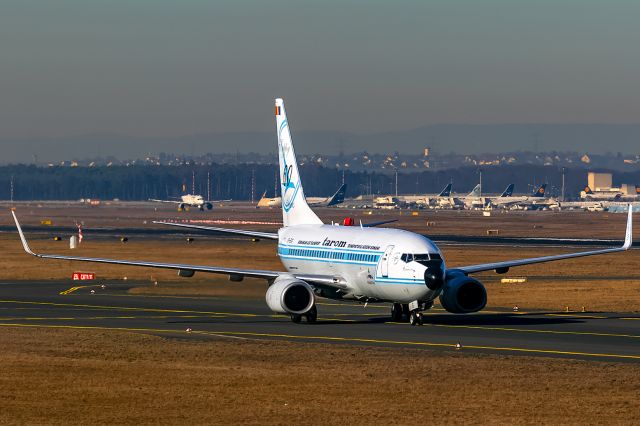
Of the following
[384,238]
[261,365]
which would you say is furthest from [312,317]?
[261,365]

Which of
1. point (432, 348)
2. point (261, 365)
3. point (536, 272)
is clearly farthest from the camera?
point (536, 272)

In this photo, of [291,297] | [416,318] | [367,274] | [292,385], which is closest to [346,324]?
[367,274]

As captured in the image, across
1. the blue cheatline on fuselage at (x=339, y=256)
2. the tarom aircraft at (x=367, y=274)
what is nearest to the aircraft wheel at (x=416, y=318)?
the tarom aircraft at (x=367, y=274)

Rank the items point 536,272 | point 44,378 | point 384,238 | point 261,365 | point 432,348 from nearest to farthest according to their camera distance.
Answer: point 44,378, point 261,365, point 432,348, point 384,238, point 536,272

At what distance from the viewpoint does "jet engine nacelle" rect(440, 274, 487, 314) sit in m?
56.8

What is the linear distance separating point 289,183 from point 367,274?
13.1m

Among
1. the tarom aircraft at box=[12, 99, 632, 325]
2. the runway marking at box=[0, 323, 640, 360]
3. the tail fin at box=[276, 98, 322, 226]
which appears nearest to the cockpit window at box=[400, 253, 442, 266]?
the tarom aircraft at box=[12, 99, 632, 325]

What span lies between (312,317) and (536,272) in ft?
127

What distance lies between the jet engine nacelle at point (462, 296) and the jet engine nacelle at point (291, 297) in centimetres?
599

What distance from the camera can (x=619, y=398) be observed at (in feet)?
119

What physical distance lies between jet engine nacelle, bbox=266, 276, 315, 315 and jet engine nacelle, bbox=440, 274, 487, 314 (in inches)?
236

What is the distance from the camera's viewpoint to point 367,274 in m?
57.9

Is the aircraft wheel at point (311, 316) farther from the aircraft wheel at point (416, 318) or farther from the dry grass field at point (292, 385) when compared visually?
the dry grass field at point (292, 385)

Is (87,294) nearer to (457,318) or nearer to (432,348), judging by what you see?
(457,318)
